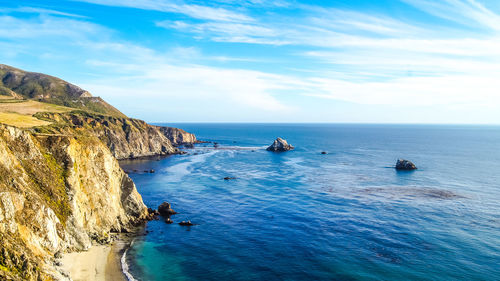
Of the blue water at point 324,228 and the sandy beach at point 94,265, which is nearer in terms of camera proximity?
the sandy beach at point 94,265

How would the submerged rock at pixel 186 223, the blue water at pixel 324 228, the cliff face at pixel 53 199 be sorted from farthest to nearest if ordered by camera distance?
the submerged rock at pixel 186 223
the blue water at pixel 324 228
the cliff face at pixel 53 199

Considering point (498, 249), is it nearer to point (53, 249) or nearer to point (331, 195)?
point (331, 195)

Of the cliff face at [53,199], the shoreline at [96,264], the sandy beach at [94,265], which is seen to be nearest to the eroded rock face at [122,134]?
the cliff face at [53,199]

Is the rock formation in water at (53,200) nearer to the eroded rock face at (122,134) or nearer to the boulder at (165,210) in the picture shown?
the boulder at (165,210)

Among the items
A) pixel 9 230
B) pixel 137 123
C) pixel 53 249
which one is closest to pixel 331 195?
pixel 53 249

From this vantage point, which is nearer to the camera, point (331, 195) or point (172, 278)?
point (172, 278)

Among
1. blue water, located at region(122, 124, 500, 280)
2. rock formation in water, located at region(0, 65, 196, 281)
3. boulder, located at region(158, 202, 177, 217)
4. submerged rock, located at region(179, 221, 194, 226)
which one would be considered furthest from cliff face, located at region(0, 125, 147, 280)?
submerged rock, located at region(179, 221, 194, 226)

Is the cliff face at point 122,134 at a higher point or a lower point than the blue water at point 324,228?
higher

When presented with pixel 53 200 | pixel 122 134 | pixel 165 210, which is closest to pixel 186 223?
pixel 165 210
